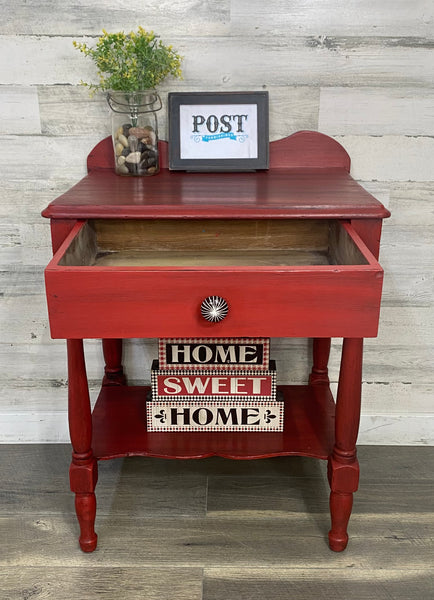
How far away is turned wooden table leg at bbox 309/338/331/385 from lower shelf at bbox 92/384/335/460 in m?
0.09

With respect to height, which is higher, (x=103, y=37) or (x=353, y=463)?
(x=103, y=37)

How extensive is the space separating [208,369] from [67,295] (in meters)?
0.53

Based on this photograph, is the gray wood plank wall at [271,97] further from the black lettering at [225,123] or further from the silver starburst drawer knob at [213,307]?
the silver starburst drawer knob at [213,307]

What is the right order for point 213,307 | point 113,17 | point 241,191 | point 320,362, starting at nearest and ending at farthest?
point 213,307
point 241,191
point 113,17
point 320,362

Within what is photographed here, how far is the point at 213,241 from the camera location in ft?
4.94

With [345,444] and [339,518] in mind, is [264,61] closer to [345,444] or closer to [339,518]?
[345,444]

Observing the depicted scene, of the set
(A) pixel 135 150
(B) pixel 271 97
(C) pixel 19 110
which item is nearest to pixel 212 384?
(A) pixel 135 150

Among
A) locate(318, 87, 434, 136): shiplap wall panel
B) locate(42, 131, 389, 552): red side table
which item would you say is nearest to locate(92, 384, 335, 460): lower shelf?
locate(42, 131, 389, 552): red side table

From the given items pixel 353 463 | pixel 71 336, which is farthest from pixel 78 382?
pixel 353 463

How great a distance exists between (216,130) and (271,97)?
0.56 ft

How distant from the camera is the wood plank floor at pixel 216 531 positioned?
4.63 feet

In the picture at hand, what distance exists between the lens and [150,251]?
4.93 feet

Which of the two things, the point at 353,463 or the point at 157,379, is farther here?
the point at 157,379

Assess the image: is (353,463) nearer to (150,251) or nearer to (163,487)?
(163,487)
